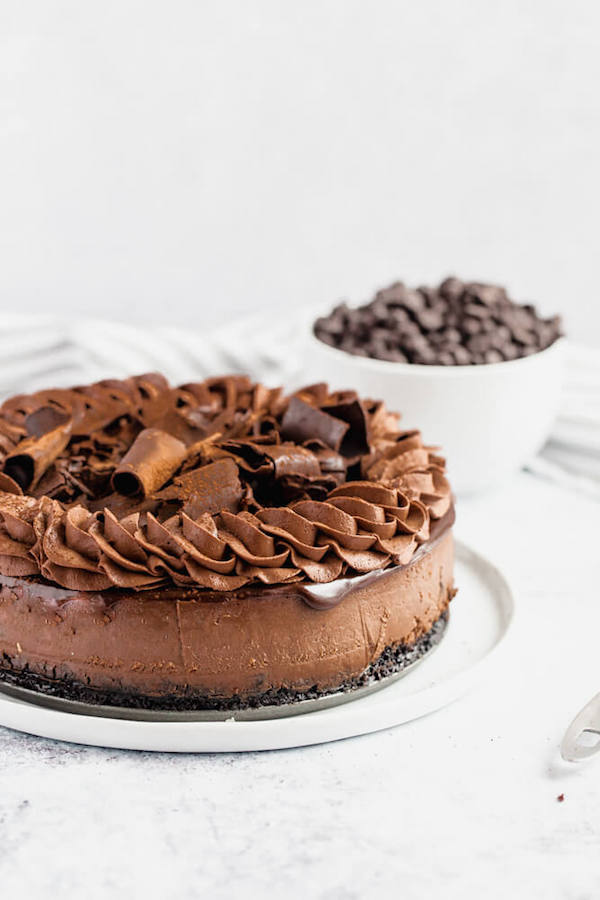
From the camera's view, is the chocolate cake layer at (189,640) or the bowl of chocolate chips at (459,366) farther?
the bowl of chocolate chips at (459,366)

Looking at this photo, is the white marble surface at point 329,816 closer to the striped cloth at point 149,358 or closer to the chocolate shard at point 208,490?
the chocolate shard at point 208,490

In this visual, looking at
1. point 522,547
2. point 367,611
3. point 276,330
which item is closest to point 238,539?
point 367,611

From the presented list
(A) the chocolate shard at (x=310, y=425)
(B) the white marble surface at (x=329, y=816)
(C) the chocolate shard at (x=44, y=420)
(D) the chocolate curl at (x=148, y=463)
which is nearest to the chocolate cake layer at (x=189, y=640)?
(B) the white marble surface at (x=329, y=816)

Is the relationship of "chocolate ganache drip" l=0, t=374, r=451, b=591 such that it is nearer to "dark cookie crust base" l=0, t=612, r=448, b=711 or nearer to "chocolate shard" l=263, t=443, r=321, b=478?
"chocolate shard" l=263, t=443, r=321, b=478

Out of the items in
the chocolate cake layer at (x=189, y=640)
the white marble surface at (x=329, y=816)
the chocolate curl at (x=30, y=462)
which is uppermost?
the chocolate curl at (x=30, y=462)

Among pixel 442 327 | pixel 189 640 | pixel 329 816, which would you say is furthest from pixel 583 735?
pixel 442 327

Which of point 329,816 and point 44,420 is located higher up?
point 44,420

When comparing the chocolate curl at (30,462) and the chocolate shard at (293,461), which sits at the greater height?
the chocolate shard at (293,461)

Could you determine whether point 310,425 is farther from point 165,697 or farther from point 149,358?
point 149,358
